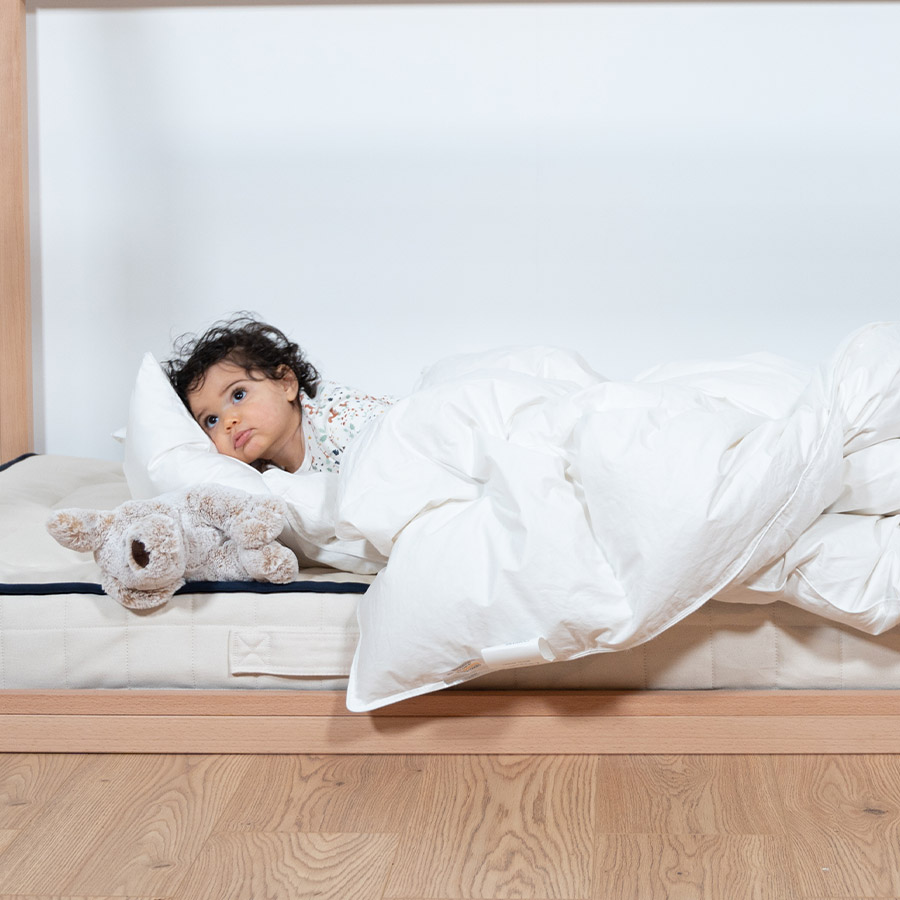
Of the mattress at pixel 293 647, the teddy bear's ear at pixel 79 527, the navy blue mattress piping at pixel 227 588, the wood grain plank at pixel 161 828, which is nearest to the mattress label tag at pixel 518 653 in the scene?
the mattress at pixel 293 647

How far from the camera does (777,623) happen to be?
1.23 m

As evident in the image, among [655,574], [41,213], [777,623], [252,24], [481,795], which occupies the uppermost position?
[252,24]

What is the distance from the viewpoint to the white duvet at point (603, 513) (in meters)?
1.07

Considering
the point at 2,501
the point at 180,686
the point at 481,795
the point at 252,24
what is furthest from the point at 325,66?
the point at 481,795

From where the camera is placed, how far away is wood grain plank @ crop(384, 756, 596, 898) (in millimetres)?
966

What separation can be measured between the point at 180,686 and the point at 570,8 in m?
1.68

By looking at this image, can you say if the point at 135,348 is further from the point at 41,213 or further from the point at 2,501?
the point at 2,501

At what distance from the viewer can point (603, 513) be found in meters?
1.09

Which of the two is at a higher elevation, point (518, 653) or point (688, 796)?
point (518, 653)

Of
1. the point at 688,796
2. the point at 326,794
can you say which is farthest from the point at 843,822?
the point at 326,794

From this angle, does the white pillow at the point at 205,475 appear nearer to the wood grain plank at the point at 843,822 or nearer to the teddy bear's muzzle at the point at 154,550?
the teddy bear's muzzle at the point at 154,550

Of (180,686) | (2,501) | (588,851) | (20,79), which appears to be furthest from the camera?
(20,79)

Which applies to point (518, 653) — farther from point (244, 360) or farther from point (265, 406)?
point (244, 360)

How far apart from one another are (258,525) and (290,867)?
1.41 feet
